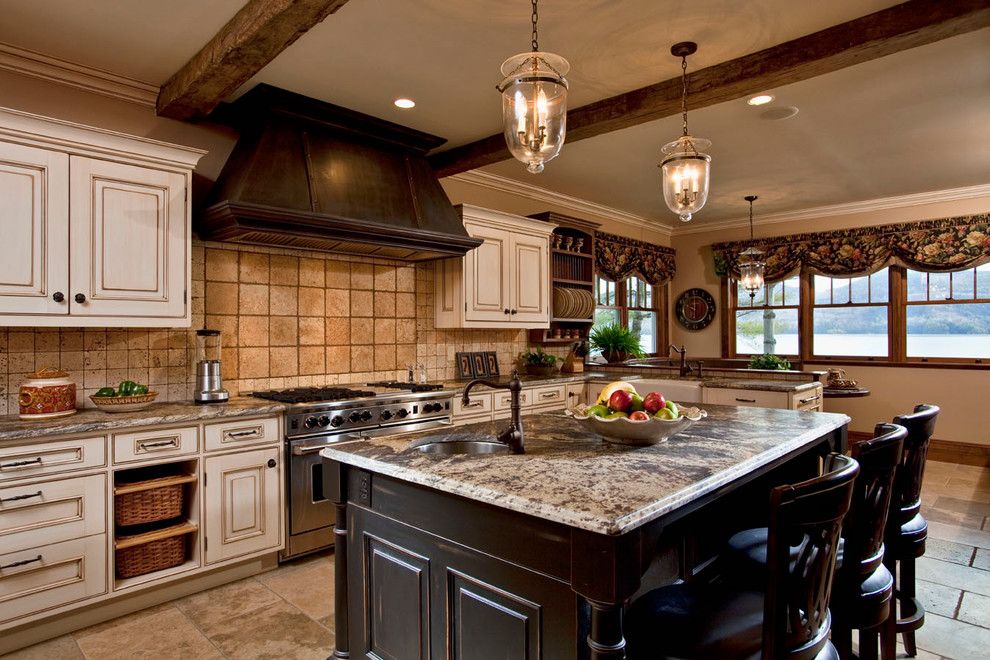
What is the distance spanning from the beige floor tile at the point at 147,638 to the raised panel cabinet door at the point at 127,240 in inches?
56.4

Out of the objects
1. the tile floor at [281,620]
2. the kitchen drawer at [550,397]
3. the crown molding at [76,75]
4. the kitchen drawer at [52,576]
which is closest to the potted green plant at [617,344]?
the kitchen drawer at [550,397]

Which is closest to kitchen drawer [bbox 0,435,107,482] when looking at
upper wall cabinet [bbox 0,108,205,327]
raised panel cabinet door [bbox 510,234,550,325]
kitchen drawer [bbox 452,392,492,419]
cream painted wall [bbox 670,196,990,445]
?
upper wall cabinet [bbox 0,108,205,327]

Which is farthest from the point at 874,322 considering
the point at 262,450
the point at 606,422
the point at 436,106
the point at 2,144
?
the point at 2,144

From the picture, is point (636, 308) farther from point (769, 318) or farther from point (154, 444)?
point (154, 444)

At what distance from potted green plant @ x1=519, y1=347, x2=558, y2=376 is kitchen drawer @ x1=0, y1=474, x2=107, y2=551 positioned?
11.2 ft

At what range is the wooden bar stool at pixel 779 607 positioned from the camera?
4.10ft

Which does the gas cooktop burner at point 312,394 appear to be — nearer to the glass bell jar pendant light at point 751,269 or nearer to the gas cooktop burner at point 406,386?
the gas cooktop burner at point 406,386

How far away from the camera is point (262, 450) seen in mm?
3090

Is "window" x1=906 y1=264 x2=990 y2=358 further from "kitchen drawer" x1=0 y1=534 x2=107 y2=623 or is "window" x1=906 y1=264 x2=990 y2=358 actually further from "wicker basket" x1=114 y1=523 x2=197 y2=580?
"kitchen drawer" x1=0 y1=534 x2=107 y2=623

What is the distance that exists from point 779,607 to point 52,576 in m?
2.81

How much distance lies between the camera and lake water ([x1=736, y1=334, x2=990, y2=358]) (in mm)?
5820

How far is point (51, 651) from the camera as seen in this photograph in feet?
7.90

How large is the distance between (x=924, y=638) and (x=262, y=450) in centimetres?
321

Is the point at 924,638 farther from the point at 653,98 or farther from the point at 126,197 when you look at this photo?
the point at 126,197
